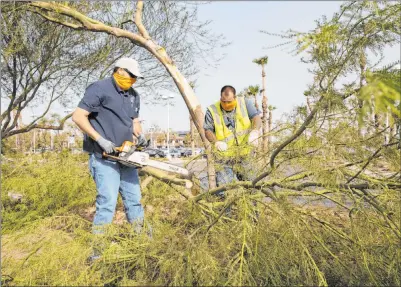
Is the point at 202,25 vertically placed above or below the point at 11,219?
above

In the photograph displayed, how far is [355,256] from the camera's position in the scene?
2.76 meters

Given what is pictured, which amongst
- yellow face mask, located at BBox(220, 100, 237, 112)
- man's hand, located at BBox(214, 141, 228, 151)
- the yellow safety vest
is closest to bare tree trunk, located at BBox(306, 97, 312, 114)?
man's hand, located at BBox(214, 141, 228, 151)

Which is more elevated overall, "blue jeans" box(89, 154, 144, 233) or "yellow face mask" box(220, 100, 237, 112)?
"yellow face mask" box(220, 100, 237, 112)

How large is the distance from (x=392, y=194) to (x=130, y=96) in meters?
2.22

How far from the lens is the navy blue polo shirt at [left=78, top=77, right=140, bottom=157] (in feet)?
11.1

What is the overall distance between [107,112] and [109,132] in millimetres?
164

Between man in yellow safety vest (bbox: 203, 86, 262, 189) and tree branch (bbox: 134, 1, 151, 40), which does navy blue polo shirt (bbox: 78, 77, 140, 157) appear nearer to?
man in yellow safety vest (bbox: 203, 86, 262, 189)

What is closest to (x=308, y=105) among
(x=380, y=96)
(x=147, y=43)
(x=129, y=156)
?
(x=380, y=96)

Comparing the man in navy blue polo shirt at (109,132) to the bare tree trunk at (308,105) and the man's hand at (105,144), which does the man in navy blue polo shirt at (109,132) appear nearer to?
the man's hand at (105,144)

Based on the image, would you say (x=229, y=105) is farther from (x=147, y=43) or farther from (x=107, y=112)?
(x=147, y=43)

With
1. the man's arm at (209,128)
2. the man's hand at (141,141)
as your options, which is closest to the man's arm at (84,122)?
the man's hand at (141,141)

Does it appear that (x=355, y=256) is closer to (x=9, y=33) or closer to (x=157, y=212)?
(x=157, y=212)

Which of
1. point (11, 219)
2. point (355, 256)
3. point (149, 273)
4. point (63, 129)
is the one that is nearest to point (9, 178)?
point (11, 219)

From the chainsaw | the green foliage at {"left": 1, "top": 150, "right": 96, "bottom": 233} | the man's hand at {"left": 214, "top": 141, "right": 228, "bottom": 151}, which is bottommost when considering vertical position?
the green foliage at {"left": 1, "top": 150, "right": 96, "bottom": 233}
